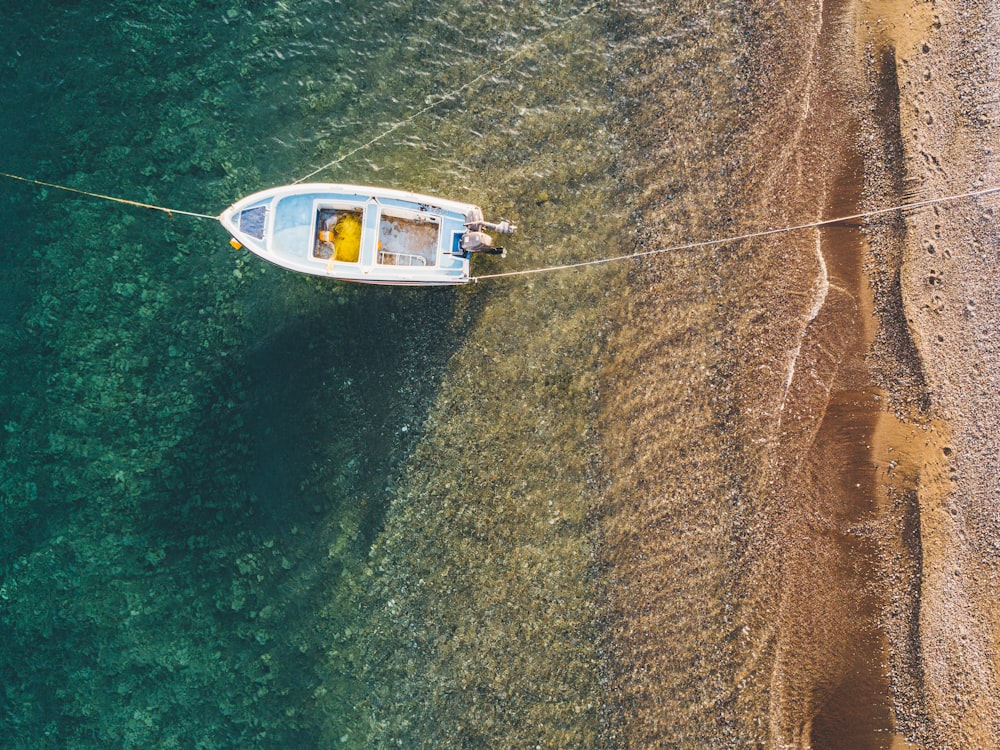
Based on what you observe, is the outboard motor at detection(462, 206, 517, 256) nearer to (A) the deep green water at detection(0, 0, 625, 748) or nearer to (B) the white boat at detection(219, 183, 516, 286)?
(B) the white boat at detection(219, 183, 516, 286)

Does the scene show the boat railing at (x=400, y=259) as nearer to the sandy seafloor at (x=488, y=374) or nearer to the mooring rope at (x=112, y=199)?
the sandy seafloor at (x=488, y=374)

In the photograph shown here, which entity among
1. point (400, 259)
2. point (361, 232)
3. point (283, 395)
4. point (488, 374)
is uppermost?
point (361, 232)

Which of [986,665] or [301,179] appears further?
[301,179]

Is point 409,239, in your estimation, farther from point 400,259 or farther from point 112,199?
point 112,199

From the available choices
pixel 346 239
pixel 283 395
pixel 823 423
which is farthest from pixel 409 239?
pixel 823 423

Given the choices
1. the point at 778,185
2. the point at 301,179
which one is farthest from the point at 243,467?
the point at 778,185

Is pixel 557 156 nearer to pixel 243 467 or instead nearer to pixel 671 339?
pixel 671 339

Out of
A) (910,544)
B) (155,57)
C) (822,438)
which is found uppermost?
(155,57)
